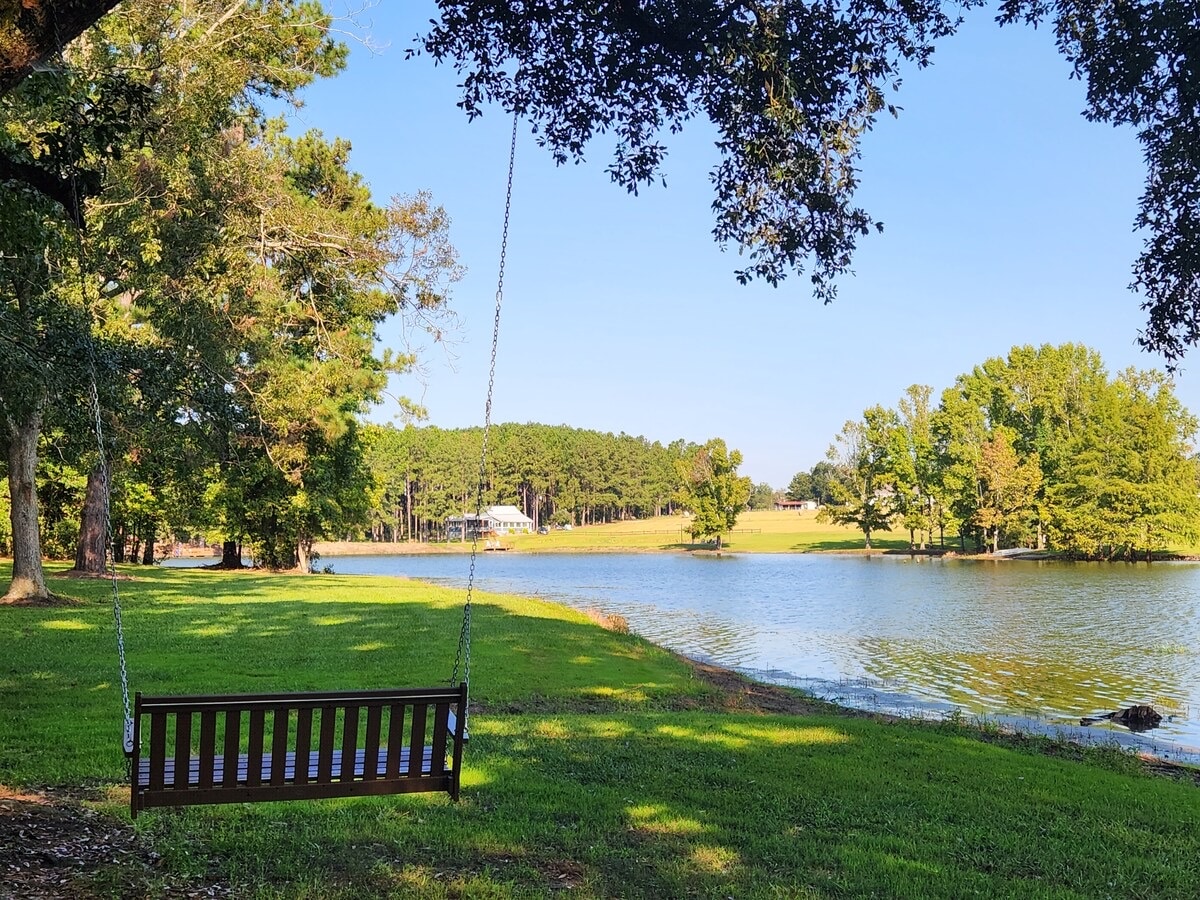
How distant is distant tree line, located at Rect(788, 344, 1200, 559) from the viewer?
60344 mm

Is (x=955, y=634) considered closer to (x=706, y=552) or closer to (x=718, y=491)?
(x=706, y=552)

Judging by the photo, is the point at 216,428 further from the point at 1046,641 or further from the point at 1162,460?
the point at 1162,460

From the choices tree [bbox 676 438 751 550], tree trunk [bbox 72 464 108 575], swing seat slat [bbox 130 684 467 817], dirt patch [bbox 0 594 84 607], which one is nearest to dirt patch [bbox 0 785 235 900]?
swing seat slat [bbox 130 684 467 817]

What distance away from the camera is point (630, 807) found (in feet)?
20.2

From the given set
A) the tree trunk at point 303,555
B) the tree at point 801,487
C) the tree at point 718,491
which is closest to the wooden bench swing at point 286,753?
the tree trunk at point 303,555

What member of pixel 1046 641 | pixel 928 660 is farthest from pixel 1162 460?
pixel 928 660

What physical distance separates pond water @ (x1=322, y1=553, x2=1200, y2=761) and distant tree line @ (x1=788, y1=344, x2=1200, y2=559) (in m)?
10.9

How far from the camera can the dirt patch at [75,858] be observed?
13.7ft

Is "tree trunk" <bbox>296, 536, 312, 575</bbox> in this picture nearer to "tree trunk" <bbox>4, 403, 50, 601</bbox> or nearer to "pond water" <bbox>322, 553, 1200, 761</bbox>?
"pond water" <bbox>322, 553, 1200, 761</bbox>

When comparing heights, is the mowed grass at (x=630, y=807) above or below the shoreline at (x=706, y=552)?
above

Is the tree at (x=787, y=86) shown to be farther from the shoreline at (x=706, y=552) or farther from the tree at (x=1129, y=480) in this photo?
the tree at (x=1129, y=480)

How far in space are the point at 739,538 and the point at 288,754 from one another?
9740 cm

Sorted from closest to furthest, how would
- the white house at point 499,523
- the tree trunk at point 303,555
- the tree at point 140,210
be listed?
the tree at point 140,210, the tree trunk at point 303,555, the white house at point 499,523

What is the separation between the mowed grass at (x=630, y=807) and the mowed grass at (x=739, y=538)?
250ft
